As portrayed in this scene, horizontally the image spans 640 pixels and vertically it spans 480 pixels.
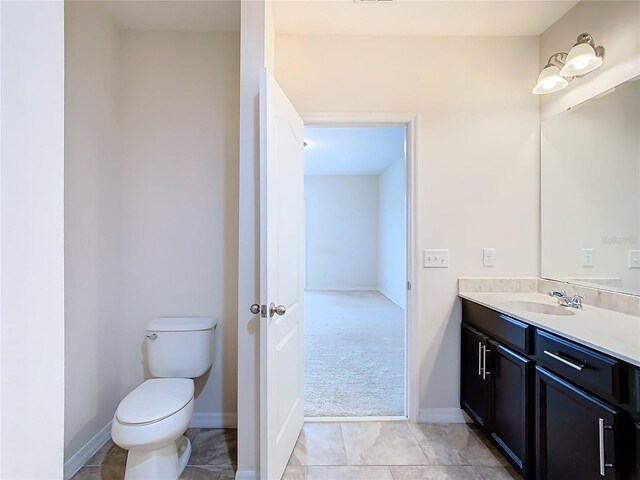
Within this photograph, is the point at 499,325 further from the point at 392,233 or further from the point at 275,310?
the point at 392,233

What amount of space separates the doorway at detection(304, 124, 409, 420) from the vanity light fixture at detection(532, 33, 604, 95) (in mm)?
879

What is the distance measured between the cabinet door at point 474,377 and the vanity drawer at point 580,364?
1.66 ft

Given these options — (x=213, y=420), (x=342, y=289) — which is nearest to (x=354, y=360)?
(x=213, y=420)

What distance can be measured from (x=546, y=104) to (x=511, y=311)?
146 centimetres

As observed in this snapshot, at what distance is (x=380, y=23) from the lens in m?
2.11

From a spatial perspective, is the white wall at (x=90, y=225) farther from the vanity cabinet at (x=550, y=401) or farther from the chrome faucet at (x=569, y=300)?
the chrome faucet at (x=569, y=300)

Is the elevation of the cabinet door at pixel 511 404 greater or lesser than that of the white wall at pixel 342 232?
lesser

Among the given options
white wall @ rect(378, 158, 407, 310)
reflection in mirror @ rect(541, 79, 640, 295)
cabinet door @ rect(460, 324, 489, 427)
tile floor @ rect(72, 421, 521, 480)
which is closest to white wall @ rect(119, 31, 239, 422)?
tile floor @ rect(72, 421, 521, 480)

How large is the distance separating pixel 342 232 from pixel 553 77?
5.94 meters

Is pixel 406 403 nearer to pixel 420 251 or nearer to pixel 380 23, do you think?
pixel 420 251

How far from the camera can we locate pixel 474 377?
2.06 m

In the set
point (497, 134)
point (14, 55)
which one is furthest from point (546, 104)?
point (14, 55)

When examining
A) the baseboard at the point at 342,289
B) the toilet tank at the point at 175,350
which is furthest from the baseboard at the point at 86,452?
the baseboard at the point at 342,289

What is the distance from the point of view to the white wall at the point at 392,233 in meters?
5.91
